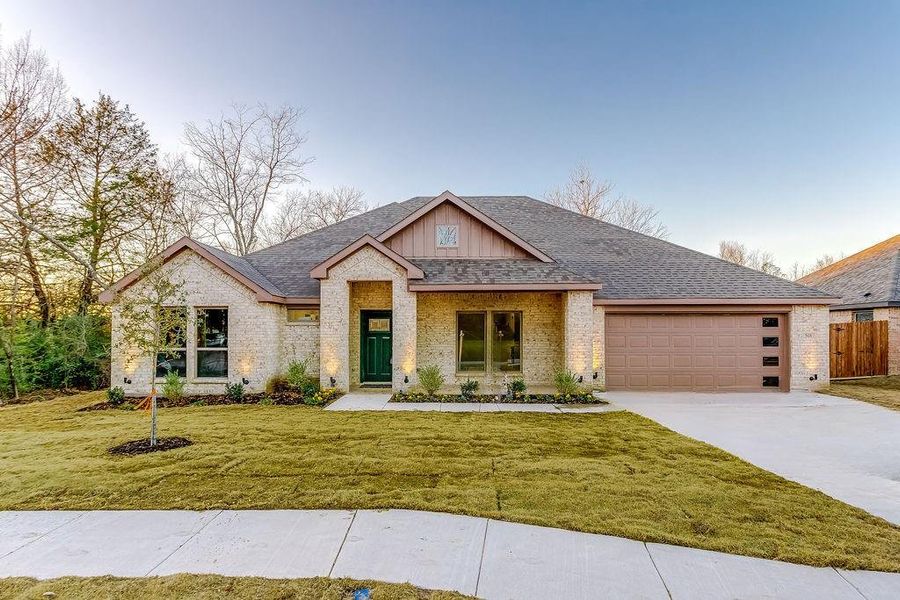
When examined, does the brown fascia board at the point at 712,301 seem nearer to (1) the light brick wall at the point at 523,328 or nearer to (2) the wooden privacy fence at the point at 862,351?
(1) the light brick wall at the point at 523,328

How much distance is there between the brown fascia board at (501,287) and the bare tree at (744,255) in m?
38.2

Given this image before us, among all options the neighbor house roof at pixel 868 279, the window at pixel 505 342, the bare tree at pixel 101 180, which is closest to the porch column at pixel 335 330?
the window at pixel 505 342

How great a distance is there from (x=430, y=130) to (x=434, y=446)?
1848 cm

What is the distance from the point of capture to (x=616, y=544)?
140 inches

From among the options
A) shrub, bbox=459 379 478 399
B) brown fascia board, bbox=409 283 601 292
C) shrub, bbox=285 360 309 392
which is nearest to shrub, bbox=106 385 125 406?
shrub, bbox=285 360 309 392

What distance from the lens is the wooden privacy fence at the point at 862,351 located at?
14.0 meters

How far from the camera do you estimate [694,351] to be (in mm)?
11852

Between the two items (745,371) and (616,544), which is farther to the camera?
(745,371)

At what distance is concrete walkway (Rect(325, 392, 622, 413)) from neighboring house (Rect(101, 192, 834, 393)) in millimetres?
1139

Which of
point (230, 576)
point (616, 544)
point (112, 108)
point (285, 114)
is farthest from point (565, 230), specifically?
point (285, 114)

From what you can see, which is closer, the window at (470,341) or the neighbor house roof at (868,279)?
the window at (470,341)

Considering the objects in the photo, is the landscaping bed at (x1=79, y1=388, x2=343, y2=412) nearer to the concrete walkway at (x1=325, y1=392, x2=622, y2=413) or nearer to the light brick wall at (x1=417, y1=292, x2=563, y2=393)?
the concrete walkway at (x1=325, y1=392, x2=622, y2=413)

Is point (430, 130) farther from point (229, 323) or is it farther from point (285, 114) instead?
point (229, 323)

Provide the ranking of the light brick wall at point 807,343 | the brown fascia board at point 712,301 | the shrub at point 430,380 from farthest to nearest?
the light brick wall at point 807,343
the brown fascia board at point 712,301
the shrub at point 430,380
